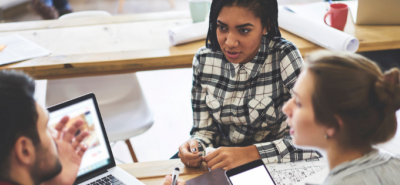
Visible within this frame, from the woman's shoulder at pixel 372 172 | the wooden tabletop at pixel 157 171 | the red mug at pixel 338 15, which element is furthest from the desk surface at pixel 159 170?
the red mug at pixel 338 15

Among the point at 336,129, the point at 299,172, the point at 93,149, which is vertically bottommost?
the point at 299,172

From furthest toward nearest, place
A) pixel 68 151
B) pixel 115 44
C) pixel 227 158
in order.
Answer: pixel 115 44, pixel 227 158, pixel 68 151

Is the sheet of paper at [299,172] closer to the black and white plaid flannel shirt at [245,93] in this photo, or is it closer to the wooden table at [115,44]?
the black and white plaid flannel shirt at [245,93]

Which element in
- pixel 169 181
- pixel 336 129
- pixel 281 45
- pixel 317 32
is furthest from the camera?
pixel 317 32

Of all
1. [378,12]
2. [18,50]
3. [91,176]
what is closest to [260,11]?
[91,176]

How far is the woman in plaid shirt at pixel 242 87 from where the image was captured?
3.06ft

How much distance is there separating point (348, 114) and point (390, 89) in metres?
0.08

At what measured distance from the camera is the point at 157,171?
90 cm

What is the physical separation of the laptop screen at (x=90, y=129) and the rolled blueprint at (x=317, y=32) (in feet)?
2.98

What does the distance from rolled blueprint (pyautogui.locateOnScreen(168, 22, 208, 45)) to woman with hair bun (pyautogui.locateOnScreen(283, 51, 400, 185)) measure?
2.72 ft

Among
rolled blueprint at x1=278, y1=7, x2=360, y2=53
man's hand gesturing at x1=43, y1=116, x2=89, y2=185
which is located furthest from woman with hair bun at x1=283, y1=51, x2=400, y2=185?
rolled blueprint at x1=278, y1=7, x2=360, y2=53

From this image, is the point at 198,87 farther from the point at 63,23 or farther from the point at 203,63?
the point at 63,23

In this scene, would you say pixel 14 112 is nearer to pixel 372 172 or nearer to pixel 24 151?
pixel 24 151

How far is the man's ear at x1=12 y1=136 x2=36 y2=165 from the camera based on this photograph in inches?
19.2
